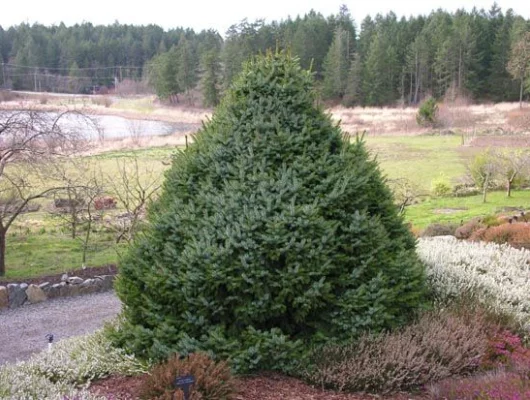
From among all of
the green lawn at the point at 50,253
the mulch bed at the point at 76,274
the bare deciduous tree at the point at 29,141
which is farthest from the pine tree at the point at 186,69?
the mulch bed at the point at 76,274

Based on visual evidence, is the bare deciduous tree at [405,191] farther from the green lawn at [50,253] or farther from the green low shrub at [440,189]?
the green lawn at [50,253]

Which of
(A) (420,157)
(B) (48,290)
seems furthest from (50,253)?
(A) (420,157)

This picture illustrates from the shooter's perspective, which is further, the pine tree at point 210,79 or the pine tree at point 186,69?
the pine tree at point 186,69

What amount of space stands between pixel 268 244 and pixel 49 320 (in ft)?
22.1

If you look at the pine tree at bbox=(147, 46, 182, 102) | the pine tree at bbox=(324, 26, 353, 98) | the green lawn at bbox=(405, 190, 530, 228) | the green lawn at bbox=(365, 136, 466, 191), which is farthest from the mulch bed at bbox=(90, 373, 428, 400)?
the pine tree at bbox=(324, 26, 353, 98)

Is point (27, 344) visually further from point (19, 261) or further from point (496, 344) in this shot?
point (496, 344)

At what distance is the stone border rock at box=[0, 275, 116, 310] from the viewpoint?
33.7ft

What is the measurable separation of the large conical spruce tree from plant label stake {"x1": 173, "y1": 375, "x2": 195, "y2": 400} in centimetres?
82

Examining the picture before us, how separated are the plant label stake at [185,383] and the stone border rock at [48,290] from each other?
749 cm

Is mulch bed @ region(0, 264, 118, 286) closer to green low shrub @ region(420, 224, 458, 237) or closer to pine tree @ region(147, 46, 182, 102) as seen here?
green low shrub @ region(420, 224, 458, 237)

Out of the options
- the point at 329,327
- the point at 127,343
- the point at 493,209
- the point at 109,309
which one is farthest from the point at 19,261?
the point at 493,209

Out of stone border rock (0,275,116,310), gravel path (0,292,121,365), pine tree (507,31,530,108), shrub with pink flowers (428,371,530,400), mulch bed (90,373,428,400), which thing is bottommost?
gravel path (0,292,121,365)

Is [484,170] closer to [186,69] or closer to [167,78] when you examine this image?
[186,69]

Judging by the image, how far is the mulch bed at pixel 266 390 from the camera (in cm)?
393
